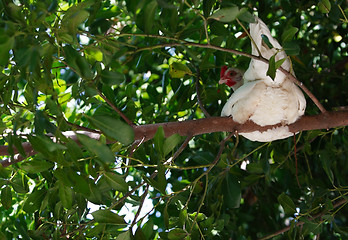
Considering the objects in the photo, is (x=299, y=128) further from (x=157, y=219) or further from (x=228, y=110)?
(x=157, y=219)

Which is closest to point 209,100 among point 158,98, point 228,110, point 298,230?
point 158,98

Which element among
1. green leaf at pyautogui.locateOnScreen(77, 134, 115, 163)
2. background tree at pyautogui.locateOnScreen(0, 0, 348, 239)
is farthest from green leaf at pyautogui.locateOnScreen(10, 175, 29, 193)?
green leaf at pyautogui.locateOnScreen(77, 134, 115, 163)

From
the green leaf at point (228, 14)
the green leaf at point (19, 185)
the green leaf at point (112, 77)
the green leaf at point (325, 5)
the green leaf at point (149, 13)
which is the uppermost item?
the green leaf at point (149, 13)

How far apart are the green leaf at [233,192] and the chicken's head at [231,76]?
0.33 m

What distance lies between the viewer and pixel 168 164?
42.4 inches

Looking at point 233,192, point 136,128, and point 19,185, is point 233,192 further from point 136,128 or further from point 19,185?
point 19,185

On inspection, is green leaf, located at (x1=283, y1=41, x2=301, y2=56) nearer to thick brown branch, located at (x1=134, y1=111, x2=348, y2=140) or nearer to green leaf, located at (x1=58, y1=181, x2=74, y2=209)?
thick brown branch, located at (x1=134, y1=111, x2=348, y2=140)

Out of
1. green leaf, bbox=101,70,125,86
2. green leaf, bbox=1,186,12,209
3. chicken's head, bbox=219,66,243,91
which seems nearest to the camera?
green leaf, bbox=101,70,125,86

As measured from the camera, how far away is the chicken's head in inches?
57.4

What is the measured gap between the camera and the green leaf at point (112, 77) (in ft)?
2.79

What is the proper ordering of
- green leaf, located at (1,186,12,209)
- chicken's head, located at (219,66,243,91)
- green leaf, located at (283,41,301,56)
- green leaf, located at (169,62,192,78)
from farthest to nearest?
chicken's head, located at (219,66,243,91), green leaf, located at (169,62,192,78), green leaf, located at (1,186,12,209), green leaf, located at (283,41,301,56)

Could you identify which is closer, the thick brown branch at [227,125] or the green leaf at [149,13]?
the green leaf at [149,13]

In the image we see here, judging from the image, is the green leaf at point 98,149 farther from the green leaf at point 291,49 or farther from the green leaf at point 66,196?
Answer: the green leaf at point 291,49

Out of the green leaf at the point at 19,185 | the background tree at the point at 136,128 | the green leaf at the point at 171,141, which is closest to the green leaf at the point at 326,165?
the background tree at the point at 136,128
